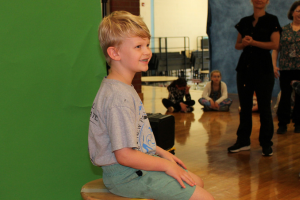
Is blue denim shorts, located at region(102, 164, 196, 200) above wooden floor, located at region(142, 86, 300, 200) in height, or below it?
above

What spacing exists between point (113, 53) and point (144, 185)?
0.53m

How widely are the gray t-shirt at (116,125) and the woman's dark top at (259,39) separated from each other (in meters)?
1.83

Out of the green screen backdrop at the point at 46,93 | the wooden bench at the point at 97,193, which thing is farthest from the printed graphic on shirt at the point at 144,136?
the green screen backdrop at the point at 46,93

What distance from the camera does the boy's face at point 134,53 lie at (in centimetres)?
136

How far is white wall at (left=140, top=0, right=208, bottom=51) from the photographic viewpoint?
1225 cm

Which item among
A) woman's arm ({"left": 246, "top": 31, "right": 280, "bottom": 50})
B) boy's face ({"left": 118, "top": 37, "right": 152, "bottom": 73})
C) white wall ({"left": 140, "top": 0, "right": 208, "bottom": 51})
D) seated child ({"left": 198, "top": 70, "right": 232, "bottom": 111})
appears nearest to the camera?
boy's face ({"left": 118, "top": 37, "right": 152, "bottom": 73})

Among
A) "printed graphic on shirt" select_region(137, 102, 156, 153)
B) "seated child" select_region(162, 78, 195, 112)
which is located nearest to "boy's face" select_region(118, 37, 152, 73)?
"printed graphic on shirt" select_region(137, 102, 156, 153)

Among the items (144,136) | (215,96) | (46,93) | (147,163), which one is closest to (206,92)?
(215,96)

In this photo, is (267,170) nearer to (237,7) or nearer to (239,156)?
(239,156)

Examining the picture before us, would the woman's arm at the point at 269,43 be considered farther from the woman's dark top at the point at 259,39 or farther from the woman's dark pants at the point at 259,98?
the woman's dark pants at the point at 259,98

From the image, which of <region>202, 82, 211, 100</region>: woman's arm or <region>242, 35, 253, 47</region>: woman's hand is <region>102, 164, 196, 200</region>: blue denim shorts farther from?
<region>202, 82, 211, 100</region>: woman's arm

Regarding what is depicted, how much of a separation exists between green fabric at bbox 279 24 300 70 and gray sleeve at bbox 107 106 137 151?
120 inches

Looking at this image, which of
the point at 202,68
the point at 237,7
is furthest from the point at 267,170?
the point at 202,68

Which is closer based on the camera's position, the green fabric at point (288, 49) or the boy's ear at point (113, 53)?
the boy's ear at point (113, 53)
